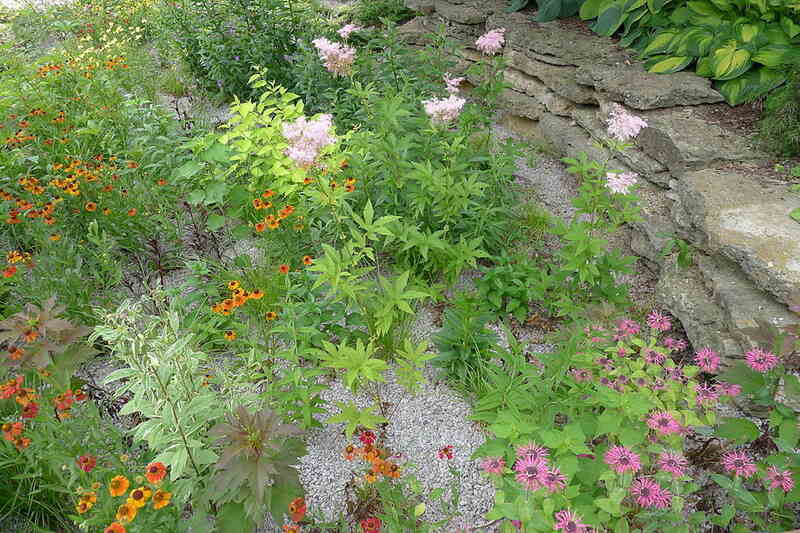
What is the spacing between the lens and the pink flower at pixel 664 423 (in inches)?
58.5

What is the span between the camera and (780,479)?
1.52m

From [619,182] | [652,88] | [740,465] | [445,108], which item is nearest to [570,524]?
[740,465]

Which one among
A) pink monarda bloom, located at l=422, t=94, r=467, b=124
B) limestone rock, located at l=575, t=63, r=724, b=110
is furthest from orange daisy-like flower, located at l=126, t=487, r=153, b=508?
limestone rock, located at l=575, t=63, r=724, b=110

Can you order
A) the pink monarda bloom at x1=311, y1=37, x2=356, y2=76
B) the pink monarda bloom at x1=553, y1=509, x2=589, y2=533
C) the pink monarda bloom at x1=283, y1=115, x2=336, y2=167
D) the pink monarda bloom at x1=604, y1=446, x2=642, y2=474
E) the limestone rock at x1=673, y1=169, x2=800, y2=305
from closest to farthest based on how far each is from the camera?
the pink monarda bloom at x1=553, y1=509, x2=589, y2=533 → the pink monarda bloom at x1=604, y1=446, x2=642, y2=474 → the pink monarda bloom at x1=283, y1=115, x2=336, y2=167 → the limestone rock at x1=673, y1=169, x2=800, y2=305 → the pink monarda bloom at x1=311, y1=37, x2=356, y2=76

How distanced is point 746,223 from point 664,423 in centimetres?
149

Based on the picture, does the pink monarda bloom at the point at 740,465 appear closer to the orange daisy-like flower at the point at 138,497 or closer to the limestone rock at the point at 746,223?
the limestone rock at the point at 746,223

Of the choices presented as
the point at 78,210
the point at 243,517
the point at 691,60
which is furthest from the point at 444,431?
the point at 691,60

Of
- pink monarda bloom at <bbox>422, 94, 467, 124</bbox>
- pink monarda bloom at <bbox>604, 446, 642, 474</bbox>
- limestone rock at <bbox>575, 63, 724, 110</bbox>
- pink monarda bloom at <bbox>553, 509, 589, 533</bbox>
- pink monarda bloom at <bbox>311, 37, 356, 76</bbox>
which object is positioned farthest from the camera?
limestone rock at <bbox>575, 63, 724, 110</bbox>

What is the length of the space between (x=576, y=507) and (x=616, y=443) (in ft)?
1.40

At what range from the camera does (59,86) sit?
14.5ft

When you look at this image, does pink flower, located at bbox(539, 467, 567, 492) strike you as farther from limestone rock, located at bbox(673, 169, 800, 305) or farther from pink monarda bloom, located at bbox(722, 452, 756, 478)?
limestone rock, located at bbox(673, 169, 800, 305)

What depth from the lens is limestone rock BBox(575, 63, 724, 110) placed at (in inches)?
133

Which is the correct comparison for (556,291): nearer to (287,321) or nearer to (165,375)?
(287,321)

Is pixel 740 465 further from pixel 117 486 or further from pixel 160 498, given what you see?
pixel 117 486
